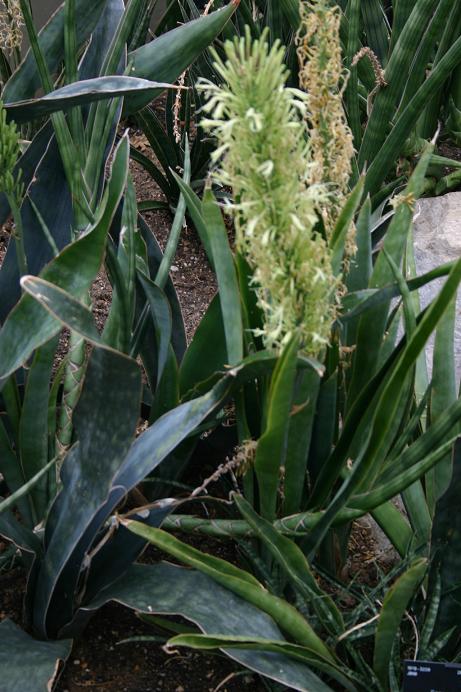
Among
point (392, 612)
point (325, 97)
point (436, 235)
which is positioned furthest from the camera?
point (436, 235)

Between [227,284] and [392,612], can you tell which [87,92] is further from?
[392,612]

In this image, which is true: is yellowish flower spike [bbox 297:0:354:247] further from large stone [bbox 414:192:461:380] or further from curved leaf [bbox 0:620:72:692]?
large stone [bbox 414:192:461:380]

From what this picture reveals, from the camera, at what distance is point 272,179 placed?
60 centimetres

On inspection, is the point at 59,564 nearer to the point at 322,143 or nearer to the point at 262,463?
the point at 262,463

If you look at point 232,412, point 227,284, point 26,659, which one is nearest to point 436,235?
point 232,412

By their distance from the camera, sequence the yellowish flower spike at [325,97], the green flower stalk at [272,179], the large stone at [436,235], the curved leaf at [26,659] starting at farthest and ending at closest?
the large stone at [436,235] → the curved leaf at [26,659] → the yellowish flower spike at [325,97] → the green flower stalk at [272,179]

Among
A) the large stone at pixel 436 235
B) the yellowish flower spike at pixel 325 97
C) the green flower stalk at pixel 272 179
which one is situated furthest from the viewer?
the large stone at pixel 436 235

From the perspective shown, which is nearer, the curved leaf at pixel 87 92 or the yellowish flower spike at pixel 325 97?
the yellowish flower spike at pixel 325 97

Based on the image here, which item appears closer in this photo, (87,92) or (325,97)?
(325,97)

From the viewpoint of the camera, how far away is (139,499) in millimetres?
1159

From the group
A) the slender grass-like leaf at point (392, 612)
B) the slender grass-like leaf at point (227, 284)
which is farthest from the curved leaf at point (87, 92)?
the slender grass-like leaf at point (392, 612)

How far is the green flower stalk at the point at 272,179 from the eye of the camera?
57cm

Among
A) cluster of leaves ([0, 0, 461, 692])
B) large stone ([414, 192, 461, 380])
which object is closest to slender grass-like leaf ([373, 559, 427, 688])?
cluster of leaves ([0, 0, 461, 692])

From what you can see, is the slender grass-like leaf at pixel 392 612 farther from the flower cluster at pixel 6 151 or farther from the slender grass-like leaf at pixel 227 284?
the flower cluster at pixel 6 151
